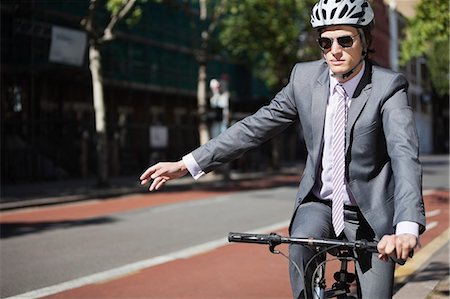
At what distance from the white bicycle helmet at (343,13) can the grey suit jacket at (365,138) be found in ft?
0.85

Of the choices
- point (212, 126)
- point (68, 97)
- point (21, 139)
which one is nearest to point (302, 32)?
point (212, 126)

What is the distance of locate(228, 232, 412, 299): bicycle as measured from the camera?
2325 mm

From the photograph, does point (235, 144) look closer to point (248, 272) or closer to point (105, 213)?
point (248, 272)

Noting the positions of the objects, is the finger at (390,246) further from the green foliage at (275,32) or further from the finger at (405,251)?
the green foliage at (275,32)

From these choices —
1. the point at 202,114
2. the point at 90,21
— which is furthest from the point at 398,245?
the point at 202,114

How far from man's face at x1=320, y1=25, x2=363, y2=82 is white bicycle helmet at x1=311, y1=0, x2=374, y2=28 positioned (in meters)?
0.04

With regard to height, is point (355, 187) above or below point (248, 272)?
above

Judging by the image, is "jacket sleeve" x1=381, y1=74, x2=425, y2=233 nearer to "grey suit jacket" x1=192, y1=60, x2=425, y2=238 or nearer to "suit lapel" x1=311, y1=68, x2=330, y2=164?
"grey suit jacket" x1=192, y1=60, x2=425, y2=238

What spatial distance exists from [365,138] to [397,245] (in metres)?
0.64

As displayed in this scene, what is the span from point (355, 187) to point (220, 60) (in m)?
34.7

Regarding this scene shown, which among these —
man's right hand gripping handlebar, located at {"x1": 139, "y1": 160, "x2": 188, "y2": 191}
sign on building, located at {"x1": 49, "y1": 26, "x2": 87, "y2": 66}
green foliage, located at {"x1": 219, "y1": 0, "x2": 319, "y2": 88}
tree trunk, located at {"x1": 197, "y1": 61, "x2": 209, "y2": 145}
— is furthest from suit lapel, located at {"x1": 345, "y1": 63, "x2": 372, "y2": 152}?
green foliage, located at {"x1": 219, "y1": 0, "x2": 319, "y2": 88}

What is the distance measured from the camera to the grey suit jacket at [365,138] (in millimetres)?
2398

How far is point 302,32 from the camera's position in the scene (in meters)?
28.0

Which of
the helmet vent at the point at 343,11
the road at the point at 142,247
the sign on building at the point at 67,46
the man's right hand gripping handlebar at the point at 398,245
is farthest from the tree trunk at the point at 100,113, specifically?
the man's right hand gripping handlebar at the point at 398,245
